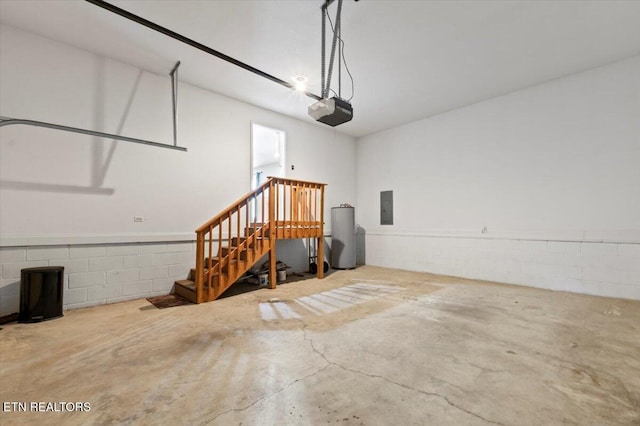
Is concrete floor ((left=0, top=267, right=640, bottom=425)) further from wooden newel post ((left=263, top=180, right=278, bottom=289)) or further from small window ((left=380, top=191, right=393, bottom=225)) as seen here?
small window ((left=380, top=191, right=393, bottom=225))

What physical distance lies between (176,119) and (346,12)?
3136 millimetres

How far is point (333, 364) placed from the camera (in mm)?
2068

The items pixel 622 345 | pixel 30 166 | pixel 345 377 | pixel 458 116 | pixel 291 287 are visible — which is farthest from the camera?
pixel 458 116

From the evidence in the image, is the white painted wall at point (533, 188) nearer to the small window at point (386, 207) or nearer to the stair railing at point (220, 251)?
the small window at point (386, 207)

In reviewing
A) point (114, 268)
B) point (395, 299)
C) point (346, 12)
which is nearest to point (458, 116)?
point (346, 12)

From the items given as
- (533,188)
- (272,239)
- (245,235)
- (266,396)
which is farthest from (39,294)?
(533,188)

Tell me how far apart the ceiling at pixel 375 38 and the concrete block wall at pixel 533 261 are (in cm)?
289

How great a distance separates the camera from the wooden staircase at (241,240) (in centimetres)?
388

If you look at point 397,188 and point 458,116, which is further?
point 397,188

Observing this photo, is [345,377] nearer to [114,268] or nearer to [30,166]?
[114,268]

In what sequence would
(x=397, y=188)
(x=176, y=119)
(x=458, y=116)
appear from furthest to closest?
1. (x=397, y=188)
2. (x=458, y=116)
3. (x=176, y=119)

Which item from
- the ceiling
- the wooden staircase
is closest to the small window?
the wooden staircase

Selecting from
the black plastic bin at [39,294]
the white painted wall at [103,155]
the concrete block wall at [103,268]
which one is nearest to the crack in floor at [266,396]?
the black plastic bin at [39,294]

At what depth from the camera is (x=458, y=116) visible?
5695mm
